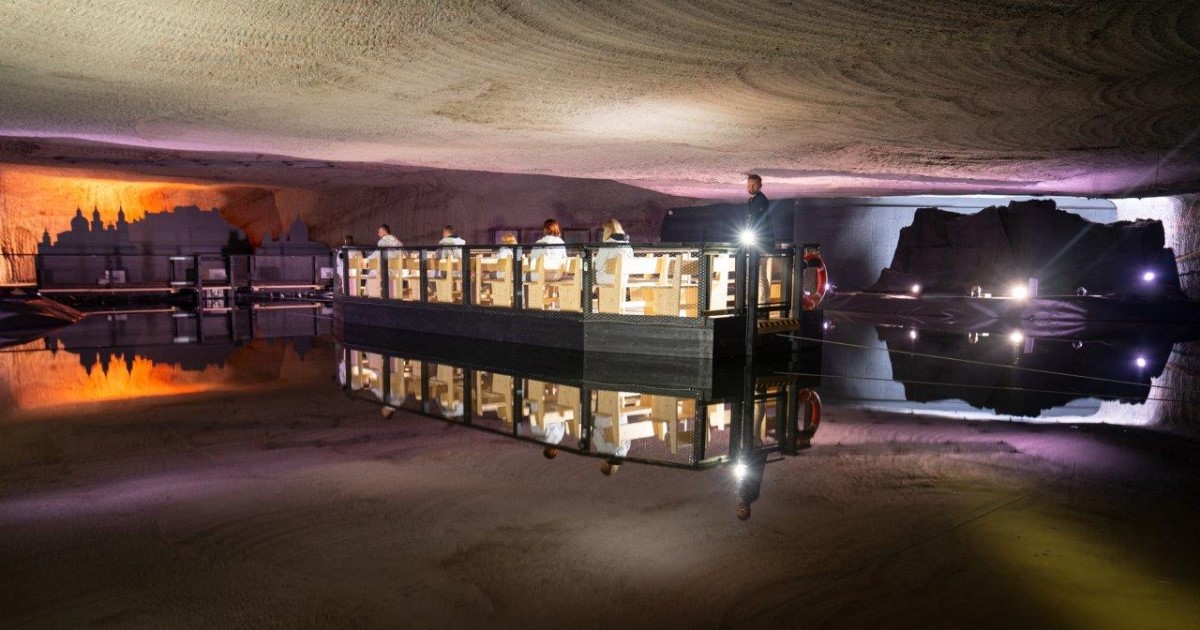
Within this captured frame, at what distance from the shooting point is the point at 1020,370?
7.91m

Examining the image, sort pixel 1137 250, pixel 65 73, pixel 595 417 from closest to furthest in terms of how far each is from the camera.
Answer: pixel 595 417 → pixel 65 73 → pixel 1137 250

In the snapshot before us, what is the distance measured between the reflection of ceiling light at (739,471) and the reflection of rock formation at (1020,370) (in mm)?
2660

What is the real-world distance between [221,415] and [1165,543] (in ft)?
18.0

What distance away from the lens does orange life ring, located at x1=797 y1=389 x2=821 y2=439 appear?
5.16m

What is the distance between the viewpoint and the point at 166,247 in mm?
20656

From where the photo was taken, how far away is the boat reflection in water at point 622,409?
452 centimetres

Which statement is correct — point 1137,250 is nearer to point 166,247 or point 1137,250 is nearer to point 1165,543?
point 1165,543

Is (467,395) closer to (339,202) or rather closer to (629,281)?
(629,281)

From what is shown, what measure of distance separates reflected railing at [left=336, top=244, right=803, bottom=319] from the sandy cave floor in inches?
136

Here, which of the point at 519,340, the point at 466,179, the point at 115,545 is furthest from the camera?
the point at 466,179

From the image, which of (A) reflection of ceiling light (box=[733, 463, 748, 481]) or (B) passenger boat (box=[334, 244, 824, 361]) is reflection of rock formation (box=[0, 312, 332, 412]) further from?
(A) reflection of ceiling light (box=[733, 463, 748, 481])

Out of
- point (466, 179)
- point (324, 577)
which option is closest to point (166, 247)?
point (466, 179)

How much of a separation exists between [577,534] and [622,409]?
251 centimetres

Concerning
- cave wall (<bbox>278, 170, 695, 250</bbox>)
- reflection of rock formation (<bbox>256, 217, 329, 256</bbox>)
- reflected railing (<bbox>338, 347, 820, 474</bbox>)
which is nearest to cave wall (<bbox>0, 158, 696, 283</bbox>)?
cave wall (<bbox>278, 170, 695, 250</bbox>)
